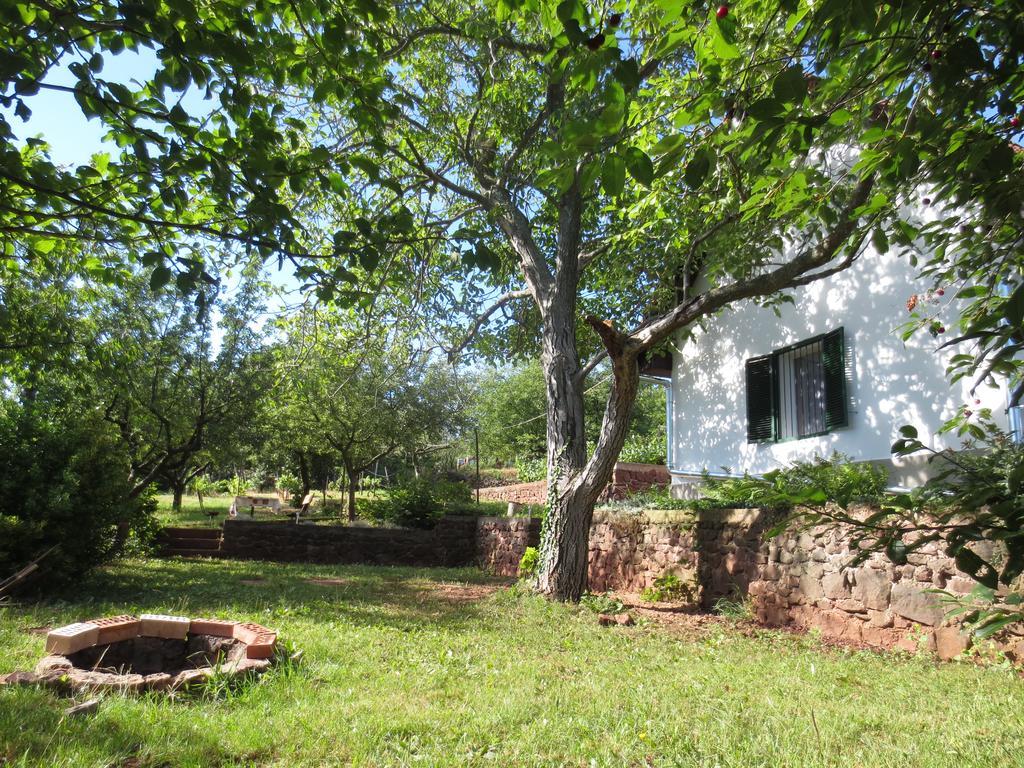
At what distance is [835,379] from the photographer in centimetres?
968

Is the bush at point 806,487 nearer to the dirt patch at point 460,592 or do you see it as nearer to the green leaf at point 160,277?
the green leaf at point 160,277

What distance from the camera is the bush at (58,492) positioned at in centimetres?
795

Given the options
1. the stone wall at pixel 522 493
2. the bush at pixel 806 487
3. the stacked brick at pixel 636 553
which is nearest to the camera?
the bush at pixel 806 487

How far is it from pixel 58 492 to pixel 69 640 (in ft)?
13.6

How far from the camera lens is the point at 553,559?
8805mm

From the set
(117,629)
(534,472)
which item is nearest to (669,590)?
(117,629)

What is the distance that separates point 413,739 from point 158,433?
45.0 feet

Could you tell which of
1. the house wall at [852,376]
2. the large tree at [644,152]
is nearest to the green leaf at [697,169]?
the large tree at [644,152]

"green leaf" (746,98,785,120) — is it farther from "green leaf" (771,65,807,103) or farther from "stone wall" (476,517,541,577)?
"stone wall" (476,517,541,577)

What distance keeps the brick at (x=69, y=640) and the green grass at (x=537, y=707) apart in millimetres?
447

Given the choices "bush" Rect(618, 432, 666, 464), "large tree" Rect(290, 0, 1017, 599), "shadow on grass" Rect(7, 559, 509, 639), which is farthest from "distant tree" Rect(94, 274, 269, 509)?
"bush" Rect(618, 432, 666, 464)

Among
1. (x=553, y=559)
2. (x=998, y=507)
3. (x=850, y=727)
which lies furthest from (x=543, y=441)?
(x=998, y=507)

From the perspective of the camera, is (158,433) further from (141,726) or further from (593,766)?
(593,766)

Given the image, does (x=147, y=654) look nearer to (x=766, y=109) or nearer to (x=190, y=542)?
(x=766, y=109)
